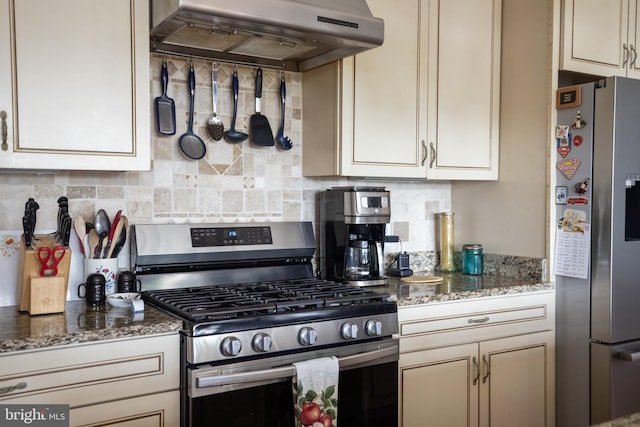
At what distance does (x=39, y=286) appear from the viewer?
187 cm

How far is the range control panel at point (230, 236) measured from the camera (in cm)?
240

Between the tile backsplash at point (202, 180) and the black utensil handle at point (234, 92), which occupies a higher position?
the black utensil handle at point (234, 92)

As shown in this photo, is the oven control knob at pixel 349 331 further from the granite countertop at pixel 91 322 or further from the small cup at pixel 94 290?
the small cup at pixel 94 290

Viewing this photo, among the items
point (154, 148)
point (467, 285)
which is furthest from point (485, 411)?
point (154, 148)

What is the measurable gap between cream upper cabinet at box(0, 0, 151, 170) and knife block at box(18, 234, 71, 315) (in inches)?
11.6

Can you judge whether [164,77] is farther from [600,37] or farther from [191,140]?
[600,37]

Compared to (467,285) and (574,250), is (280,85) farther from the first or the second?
(574,250)

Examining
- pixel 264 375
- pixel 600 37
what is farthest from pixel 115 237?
pixel 600 37

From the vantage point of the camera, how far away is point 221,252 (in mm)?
2424

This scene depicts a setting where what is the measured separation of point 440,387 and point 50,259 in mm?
1533

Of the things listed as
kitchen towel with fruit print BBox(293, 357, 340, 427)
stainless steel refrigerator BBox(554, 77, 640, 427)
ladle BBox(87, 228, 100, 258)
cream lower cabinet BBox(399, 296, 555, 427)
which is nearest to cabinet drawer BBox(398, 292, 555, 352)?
cream lower cabinet BBox(399, 296, 555, 427)

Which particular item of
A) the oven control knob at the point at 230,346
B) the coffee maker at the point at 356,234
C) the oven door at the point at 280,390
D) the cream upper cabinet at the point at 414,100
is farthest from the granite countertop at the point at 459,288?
the oven control knob at the point at 230,346

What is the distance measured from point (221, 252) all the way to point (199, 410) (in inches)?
31.4

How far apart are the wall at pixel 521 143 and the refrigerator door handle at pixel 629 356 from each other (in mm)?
513
